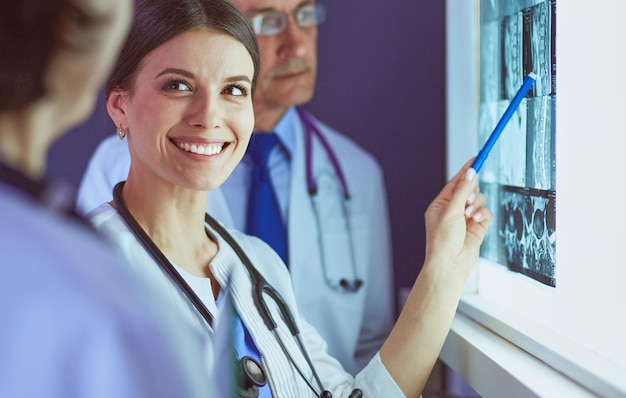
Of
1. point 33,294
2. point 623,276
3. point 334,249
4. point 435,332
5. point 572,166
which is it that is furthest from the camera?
point 334,249

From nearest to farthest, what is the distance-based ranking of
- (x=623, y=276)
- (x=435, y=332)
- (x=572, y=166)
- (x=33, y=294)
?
(x=33, y=294)
(x=623, y=276)
(x=572, y=166)
(x=435, y=332)

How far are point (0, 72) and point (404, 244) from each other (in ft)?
4.11

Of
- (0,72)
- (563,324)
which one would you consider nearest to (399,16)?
(563,324)

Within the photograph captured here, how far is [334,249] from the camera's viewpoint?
1584 millimetres

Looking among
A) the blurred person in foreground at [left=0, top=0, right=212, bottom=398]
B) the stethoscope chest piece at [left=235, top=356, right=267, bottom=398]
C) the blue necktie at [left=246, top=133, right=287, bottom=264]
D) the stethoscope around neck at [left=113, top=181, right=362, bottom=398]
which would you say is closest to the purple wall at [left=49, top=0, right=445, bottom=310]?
the blue necktie at [left=246, top=133, right=287, bottom=264]

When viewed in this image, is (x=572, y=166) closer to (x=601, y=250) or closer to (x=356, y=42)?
(x=601, y=250)

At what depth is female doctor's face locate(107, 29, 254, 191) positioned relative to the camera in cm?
105

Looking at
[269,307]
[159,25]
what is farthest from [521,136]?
[159,25]

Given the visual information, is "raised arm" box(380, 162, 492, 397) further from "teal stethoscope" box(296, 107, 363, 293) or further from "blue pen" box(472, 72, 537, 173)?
"teal stethoscope" box(296, 107, 363, 293)

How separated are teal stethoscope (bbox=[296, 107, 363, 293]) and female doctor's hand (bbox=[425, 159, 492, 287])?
36 cm

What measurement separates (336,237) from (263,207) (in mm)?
177

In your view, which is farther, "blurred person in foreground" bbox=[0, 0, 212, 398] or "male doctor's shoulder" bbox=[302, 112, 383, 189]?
"male doctor's shoulder" bbox=[302, 112, 383, 189]

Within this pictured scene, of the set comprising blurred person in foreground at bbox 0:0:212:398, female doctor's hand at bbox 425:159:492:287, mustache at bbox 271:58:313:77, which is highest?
mustache at bbox 271:58:313:77

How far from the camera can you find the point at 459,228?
1.23 m
